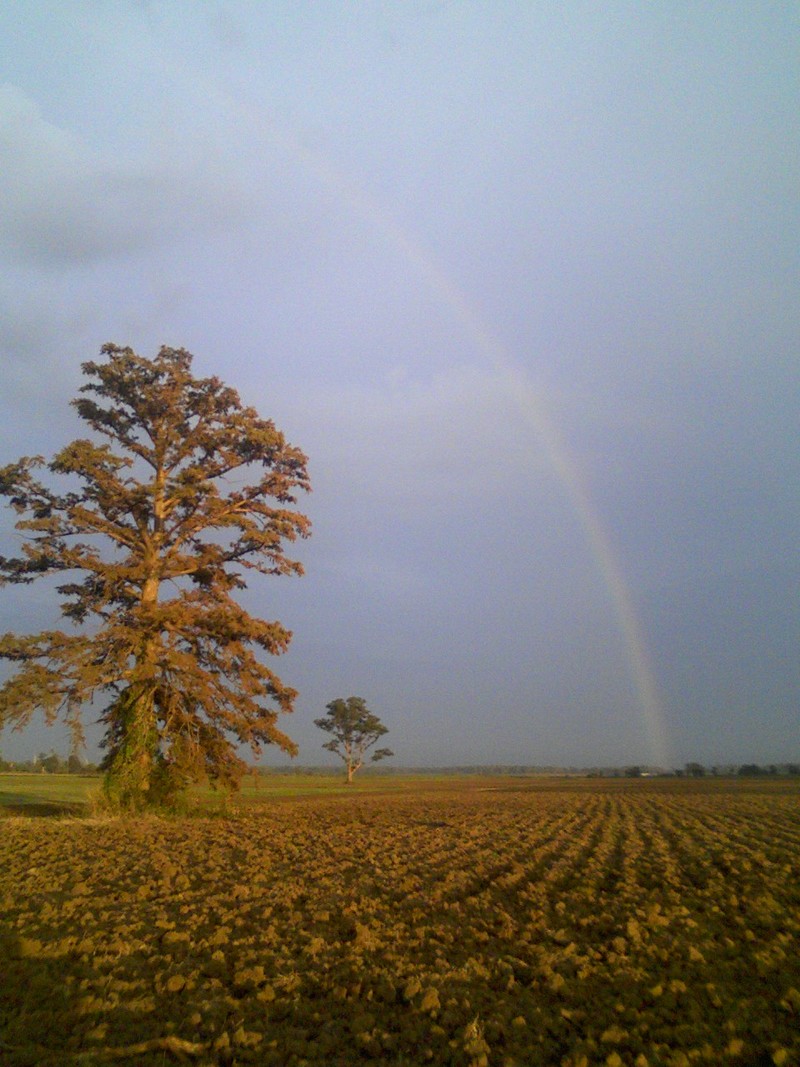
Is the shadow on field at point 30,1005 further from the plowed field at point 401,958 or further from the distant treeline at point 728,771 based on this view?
the distant treeline at point 728,771

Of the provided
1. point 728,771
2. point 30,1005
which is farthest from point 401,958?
point 728,771

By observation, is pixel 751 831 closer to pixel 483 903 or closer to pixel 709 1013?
pixel 483 903

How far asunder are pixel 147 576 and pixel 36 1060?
Answer: 18934 millimetres

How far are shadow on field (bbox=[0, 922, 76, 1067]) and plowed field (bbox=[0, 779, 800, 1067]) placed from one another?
2 centimetres

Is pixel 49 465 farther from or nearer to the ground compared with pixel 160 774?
farther from the ground

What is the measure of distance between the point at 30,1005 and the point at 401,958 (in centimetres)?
341

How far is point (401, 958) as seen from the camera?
275 inches

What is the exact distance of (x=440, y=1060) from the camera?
4770 millimetres

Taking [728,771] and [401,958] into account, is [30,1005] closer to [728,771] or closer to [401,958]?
[401,958]

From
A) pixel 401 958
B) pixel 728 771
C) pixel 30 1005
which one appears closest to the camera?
pixel 30 1005

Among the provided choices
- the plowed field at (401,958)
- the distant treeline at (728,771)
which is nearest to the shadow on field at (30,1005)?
the plowed field at (401,958)

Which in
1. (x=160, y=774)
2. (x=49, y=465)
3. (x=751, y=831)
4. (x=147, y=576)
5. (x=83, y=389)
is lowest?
(x=751, y=831)

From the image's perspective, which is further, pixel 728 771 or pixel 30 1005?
pixel 728 771

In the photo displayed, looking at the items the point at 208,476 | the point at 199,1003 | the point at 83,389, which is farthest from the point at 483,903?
the point at 83,389
